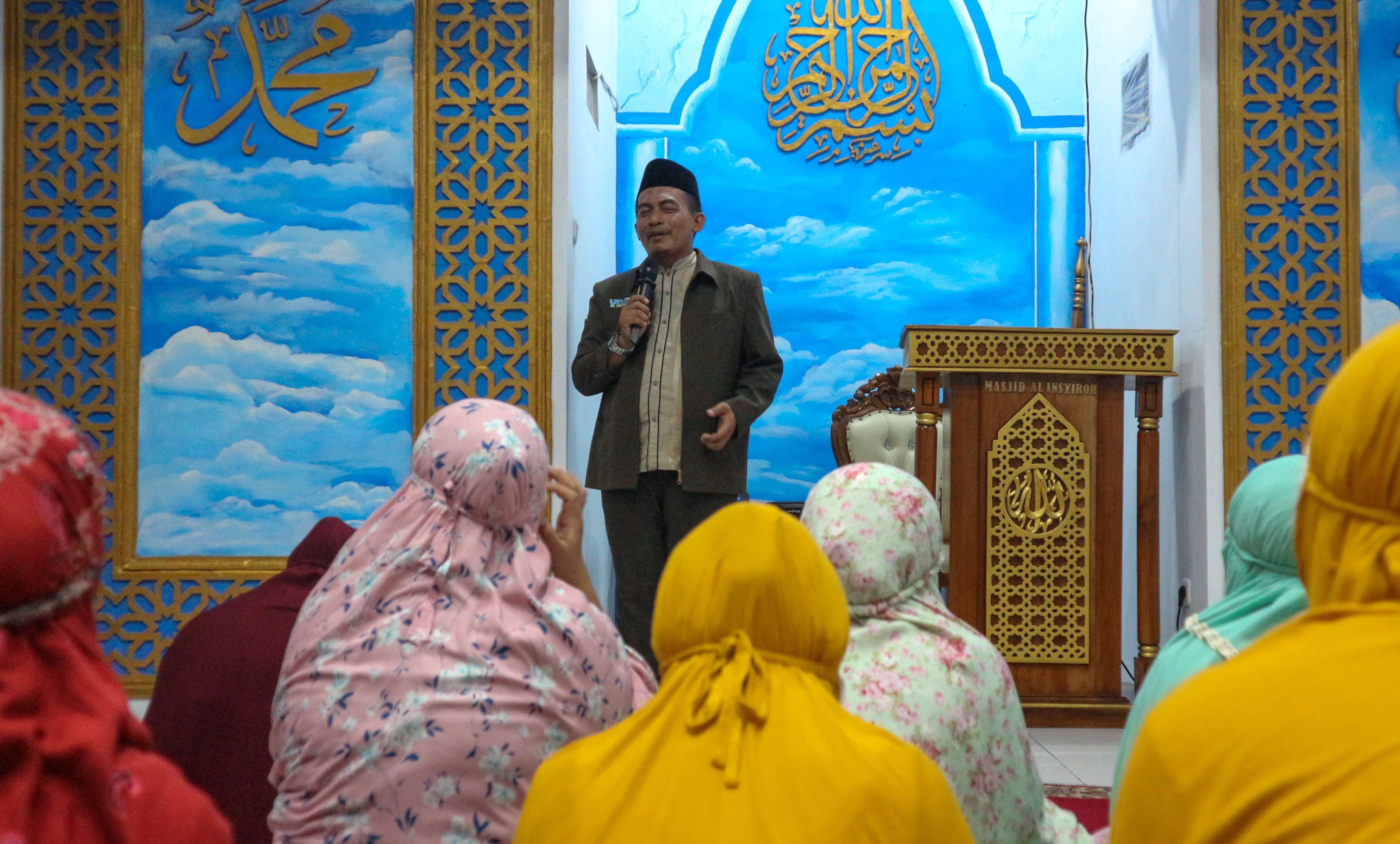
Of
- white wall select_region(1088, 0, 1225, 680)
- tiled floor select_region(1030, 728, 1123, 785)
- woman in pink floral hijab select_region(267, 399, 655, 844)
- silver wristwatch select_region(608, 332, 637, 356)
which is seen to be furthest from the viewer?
white wall select_region(1088, 0, 1225, 680)

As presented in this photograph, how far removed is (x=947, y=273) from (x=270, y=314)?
10.4 ft

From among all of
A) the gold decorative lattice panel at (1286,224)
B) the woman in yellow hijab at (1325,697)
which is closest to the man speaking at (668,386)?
the gold decorative lattice panel at (1286,224)

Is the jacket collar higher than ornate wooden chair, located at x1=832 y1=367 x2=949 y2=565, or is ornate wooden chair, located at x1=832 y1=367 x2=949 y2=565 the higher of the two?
the jacket collar

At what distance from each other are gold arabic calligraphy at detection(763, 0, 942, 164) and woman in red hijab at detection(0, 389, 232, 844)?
16.9ft

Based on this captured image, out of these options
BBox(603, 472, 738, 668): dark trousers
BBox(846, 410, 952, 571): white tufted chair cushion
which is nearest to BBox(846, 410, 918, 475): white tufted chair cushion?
BBox(846, 410, 952, 571): white tufted chair cushion

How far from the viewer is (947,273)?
5590 millimetres

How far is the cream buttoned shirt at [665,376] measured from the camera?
3.45 metres

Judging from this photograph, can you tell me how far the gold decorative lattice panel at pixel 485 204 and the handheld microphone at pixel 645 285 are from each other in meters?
0.55

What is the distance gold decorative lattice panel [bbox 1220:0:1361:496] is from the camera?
3959mm

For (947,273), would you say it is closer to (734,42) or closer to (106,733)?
(734,42)

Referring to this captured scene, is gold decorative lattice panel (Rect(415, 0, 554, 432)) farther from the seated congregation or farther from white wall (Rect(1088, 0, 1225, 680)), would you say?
white wall (Rect(1088, 0, 1225, 680))

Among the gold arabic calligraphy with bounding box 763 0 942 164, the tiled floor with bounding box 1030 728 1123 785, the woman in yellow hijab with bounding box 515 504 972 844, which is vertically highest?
the gold arabic calligraphy with bounding box 763 0 942 164

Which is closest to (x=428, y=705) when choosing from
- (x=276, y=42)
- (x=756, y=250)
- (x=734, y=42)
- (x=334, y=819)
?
(x=334, y=819)

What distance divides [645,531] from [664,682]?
2.30 m
